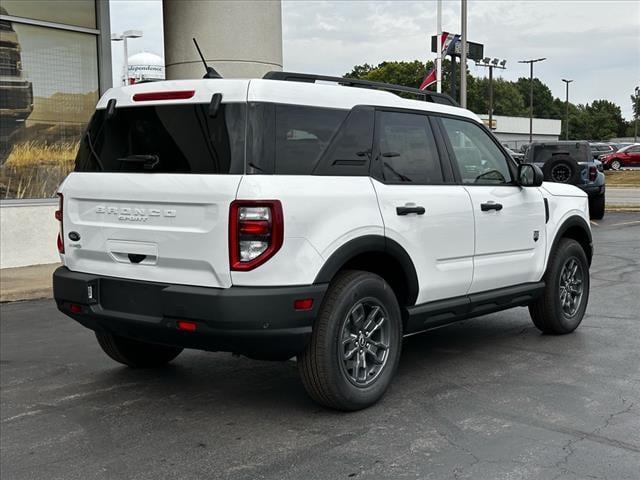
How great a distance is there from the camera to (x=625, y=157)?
45.1 metres

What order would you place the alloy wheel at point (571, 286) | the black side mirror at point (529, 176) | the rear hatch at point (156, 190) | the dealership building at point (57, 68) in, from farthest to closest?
1. the dealership building at point (57, 68)
2. the alloy wheel at point (571, 286)
3. the black side mirror at point (529, 176)
4. the rear hatch at point (156, 190)

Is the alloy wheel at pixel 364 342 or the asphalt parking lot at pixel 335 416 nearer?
the asphalt parking lot at pixel 335 416

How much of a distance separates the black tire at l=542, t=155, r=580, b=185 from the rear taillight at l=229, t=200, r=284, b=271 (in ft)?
43.5

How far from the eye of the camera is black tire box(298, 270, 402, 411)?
4.42 m

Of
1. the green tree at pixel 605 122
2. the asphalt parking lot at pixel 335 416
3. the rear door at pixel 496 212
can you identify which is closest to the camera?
the asphalt parking lot at pixel 335 416

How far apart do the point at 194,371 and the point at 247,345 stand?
1666mm

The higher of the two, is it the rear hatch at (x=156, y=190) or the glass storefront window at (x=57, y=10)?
the glass storefront window at (x=57, y=10)

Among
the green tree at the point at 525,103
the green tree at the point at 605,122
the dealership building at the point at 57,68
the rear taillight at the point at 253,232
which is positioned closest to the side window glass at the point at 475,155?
the rear taillight at the point at 253,232

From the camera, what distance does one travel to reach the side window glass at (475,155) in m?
5.64

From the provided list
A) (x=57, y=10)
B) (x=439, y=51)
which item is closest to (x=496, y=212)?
(x=57, y=10)

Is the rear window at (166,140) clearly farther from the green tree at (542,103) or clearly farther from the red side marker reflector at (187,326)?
the green tree at (542,103)

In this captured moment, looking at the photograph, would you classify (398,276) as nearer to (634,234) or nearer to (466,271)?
(466,271)

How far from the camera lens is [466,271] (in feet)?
17.9

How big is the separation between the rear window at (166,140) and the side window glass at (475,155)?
6.36 feet
